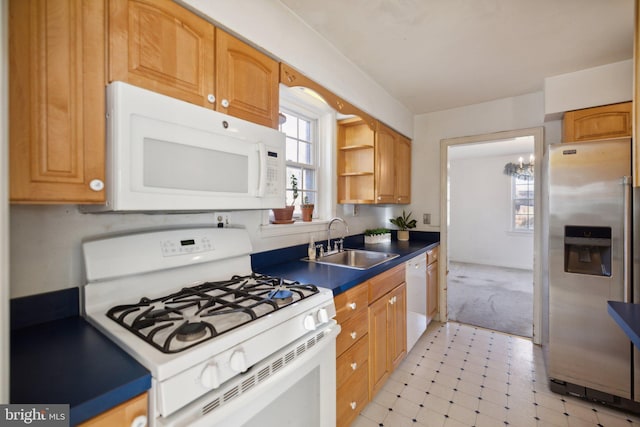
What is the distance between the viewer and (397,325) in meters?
2.15

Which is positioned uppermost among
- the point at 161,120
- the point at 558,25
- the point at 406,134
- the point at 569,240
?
the point at 558,25

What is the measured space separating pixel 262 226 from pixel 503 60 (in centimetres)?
220

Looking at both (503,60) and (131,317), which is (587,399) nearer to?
(503,60)

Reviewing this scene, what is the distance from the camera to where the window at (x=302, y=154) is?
2334 mm

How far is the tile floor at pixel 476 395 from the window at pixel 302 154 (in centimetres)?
155

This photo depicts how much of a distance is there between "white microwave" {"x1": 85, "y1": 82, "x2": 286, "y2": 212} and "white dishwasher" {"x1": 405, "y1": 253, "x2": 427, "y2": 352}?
4.98 ft

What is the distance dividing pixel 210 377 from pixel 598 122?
3.10 meters

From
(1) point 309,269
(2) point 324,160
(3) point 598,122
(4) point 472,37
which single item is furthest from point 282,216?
(3) point 598,122

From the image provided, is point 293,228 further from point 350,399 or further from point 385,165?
point 385,165

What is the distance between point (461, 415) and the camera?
180 cm

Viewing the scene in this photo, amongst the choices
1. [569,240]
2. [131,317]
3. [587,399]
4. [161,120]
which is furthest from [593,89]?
[131,317]

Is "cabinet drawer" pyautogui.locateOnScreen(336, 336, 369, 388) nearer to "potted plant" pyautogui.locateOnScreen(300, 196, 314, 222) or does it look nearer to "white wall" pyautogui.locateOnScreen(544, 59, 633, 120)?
"potted plant" pyautogui.locateOnScreen(300, 196, 314, 222)

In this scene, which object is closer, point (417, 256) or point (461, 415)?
point (461, 415)

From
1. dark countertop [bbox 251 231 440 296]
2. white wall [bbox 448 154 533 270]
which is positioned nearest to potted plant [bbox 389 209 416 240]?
dark countertop [bbox 251 231 440 296]
